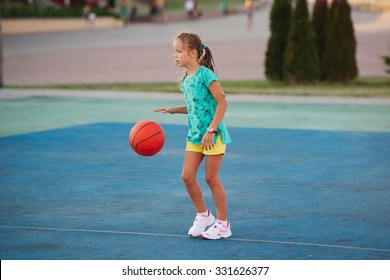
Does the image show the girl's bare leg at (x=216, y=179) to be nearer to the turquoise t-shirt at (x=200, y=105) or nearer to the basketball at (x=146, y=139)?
the turquoise t-shirt at (x=200, y=105)

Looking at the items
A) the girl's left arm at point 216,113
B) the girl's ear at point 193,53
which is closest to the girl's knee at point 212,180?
the girl's left arm at point 216,113

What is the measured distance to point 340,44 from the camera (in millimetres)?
25203

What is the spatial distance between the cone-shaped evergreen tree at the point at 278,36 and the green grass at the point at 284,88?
1.52 ft

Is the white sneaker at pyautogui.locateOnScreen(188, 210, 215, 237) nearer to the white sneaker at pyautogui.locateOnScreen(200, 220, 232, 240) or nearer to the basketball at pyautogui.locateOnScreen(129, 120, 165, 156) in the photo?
the white sneaker at pyautogui.locateOnScreen(200, 220, 232, 240)

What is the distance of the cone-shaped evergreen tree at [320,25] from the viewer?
2581 centimetres

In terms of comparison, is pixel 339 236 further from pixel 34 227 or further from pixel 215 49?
pixel 215 49

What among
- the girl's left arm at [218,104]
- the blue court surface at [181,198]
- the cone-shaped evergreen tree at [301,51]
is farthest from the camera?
the cone-shaped evergreen tree at [301,51]

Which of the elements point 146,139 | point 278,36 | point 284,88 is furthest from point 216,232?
point 278,36

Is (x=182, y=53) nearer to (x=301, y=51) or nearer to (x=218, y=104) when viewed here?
(x=218, y=104)

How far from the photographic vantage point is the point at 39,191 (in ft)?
35.2

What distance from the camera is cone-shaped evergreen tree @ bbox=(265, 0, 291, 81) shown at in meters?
25.6

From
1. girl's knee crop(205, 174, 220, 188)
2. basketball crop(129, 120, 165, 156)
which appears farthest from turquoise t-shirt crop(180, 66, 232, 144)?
basketball crop(129, 120, 165, 156)

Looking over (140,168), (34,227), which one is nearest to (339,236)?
(34,227)

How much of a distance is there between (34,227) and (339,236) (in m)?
2.66
